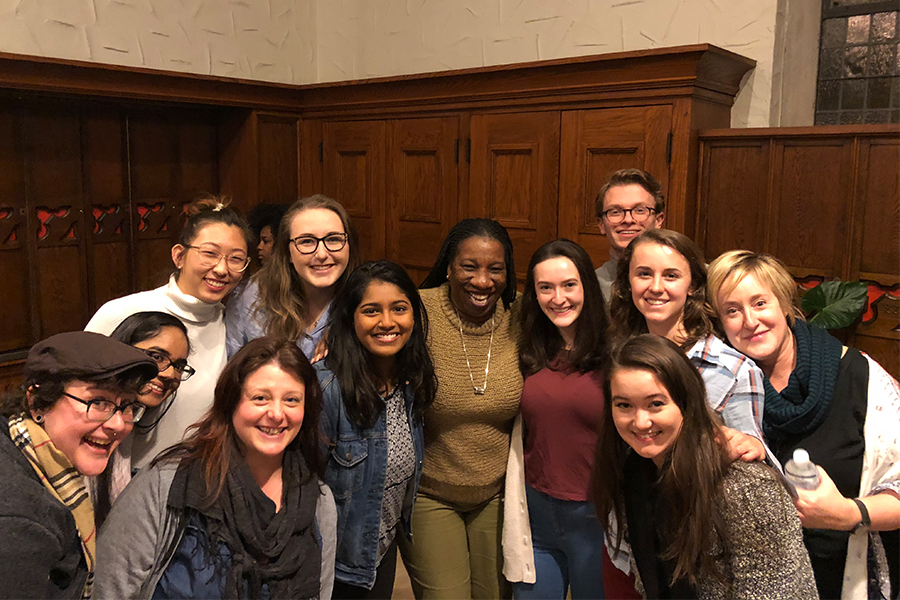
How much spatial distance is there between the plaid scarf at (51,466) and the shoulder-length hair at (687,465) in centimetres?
125

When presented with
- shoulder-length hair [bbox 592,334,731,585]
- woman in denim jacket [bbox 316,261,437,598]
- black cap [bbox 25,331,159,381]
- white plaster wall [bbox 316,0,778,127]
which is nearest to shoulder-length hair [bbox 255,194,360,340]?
woman in denim jacket [bbox 316,261,437,598]

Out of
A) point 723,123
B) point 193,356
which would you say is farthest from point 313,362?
point 723,123

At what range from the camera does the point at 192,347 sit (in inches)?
92.1

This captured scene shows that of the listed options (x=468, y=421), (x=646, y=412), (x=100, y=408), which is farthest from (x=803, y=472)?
(x=100, y=408)

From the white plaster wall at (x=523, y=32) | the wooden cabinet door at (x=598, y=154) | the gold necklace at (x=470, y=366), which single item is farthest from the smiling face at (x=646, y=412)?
the white plaster wall at (x=523, y=32)

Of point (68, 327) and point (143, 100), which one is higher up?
point (143, 100)

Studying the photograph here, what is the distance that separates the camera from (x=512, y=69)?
3914mm

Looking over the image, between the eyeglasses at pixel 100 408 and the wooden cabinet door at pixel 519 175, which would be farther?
the wooden cabinet door at pixel 519 175

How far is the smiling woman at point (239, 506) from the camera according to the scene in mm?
1735

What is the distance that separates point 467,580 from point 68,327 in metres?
3.14

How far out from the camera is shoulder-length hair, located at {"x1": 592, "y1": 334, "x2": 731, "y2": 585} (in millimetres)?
1637

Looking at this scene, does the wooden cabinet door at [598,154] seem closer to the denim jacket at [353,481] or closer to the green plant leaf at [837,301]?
the green plant leaf at [837,301]

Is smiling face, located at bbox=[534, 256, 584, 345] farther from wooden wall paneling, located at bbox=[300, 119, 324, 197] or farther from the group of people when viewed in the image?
wooden wall paneling, located at bbox=[300, 119, 324, 197]

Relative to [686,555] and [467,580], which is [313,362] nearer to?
[467,580]
